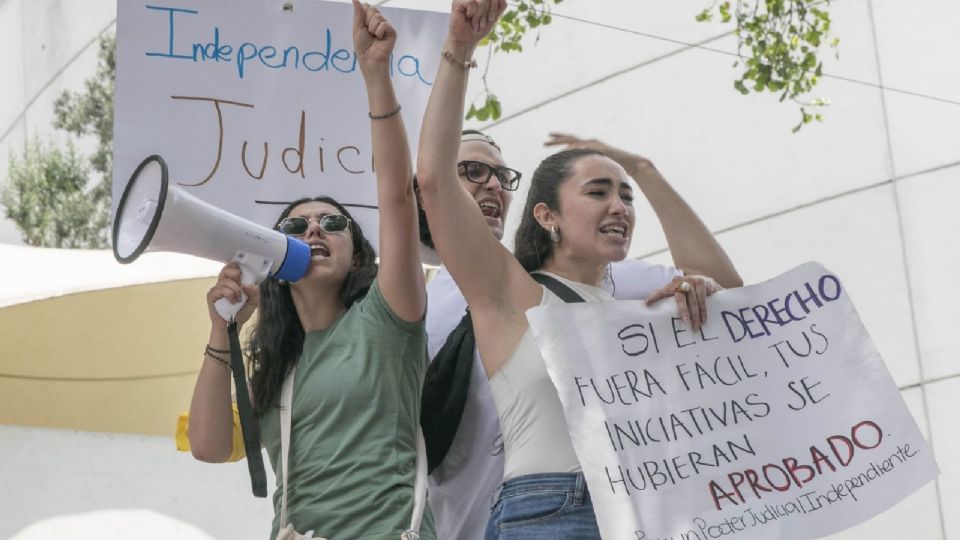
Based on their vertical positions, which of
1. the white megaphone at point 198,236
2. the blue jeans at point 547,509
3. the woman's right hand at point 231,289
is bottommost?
the blue jeans at point 547,509

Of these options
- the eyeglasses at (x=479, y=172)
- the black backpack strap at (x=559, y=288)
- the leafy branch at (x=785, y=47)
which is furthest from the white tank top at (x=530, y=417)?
A: the leafy branch at (x=785, y=47)

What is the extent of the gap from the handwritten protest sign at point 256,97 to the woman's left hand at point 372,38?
30.3 inches

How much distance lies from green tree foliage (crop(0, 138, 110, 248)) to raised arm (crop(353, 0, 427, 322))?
10.3 meters

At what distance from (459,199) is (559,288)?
10.4 inches

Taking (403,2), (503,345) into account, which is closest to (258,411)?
(503,345)

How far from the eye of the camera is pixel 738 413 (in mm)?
2635

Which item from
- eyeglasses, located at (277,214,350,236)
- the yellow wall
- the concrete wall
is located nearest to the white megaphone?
eyeglasses, located at (277,214,350,236)

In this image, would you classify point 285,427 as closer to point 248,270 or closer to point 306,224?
point 248,270

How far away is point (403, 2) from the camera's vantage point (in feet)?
27.1

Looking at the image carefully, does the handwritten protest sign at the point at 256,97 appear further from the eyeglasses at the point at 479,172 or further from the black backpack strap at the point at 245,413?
the black backpack strap at the point at 245,413

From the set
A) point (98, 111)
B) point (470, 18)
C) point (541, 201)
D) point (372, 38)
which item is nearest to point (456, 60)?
point (470, 18)

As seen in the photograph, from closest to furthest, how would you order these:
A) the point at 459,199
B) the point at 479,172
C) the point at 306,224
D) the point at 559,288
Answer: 1. the point at 459,199
2. the point at 559,288
3. the point at 306,224
4. the point at 479,172

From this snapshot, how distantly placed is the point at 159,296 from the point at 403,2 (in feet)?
7.60

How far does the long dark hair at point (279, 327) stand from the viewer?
2.88 meters
